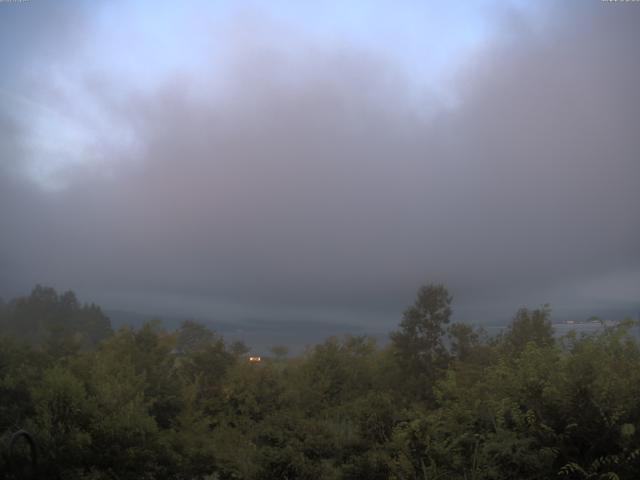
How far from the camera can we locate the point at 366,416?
695 inches

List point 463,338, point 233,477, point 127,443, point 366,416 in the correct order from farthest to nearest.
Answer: point 463,338 → point 366,416 → point 233,477 → point 127,443

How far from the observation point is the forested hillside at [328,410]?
706cm

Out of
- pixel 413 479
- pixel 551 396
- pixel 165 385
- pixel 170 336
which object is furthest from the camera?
pixel 170 336

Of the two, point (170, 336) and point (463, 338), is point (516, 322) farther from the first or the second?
point (170, 336)

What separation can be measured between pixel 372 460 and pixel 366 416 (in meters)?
6.14

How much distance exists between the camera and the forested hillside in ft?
23.2

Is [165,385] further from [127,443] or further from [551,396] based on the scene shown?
[551,396]

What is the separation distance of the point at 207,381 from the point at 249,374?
229cm

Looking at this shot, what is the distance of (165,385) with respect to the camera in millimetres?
15859

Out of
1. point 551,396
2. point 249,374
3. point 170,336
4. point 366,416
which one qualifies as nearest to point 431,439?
point 551,396

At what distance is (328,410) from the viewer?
69.2ft

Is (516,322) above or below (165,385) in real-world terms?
above

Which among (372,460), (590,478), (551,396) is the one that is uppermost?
(551,396)

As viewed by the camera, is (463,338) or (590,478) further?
(463,338)
